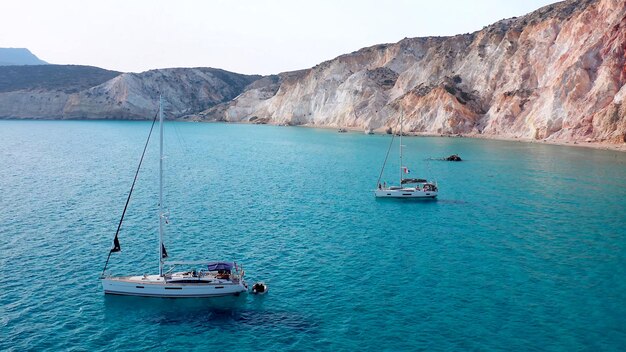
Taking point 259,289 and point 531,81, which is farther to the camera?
point 531,81

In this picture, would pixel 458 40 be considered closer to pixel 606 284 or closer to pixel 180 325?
pixel 606 284

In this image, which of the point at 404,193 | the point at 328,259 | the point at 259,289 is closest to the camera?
the point at 259,289

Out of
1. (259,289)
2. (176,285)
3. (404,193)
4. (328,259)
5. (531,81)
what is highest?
(531,81)

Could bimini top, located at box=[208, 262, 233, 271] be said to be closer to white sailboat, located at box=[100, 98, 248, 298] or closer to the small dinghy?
white sailboat, located at box=[100, 98, 248, 298]

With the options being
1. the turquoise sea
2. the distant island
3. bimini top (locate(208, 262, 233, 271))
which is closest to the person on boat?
bimini top (locate(208, 262, 233, 271))

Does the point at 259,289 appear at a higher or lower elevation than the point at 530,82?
lower

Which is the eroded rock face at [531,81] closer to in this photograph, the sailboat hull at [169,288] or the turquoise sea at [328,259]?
the turquoise sea at [328,259]

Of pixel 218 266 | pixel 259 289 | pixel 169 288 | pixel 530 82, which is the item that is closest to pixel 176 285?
pixel 169 288

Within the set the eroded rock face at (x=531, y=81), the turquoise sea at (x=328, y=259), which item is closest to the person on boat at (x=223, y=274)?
the turquoise sea at (x=328, y=259)

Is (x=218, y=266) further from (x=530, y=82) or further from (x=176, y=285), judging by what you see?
(x=530, y=82)
